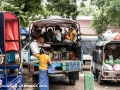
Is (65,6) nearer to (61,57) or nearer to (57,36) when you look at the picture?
(57,36)

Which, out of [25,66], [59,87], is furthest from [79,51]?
[25,66]

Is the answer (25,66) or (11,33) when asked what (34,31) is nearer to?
(11,33)

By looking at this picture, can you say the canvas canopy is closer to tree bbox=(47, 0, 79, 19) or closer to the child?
the child

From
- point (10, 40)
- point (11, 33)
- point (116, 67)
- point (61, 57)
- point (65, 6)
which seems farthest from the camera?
point (65, 6)

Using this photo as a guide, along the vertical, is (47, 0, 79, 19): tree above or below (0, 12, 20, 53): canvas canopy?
above

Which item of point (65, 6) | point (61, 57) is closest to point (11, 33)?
point (61, 57)

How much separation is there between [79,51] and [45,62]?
7.81ft

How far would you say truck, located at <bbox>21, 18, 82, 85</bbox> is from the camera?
10.0m

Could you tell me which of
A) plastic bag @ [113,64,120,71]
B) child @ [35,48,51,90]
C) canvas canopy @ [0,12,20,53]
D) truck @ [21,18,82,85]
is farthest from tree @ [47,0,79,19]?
canvas canopy @ [0,12,20,53]

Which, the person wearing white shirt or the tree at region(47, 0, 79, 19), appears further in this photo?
the tree at region(47, 0, 79, 19)

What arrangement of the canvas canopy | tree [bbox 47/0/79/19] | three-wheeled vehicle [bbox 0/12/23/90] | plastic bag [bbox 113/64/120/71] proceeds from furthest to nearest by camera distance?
tree [bbox 47/0/79/19]
plastic bag [bbox 113/64/120/71]
the canvas canopy
three-wheeled vehicle [bbox 0/12/23/90]

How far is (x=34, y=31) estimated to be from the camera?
1173cm

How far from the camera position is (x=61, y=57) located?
1123cm

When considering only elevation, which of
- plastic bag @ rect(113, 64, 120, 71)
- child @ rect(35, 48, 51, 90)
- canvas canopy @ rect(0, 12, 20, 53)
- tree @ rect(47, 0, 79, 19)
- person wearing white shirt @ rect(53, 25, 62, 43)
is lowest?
plastic bag @ rect(113, 64, 120, 71)
